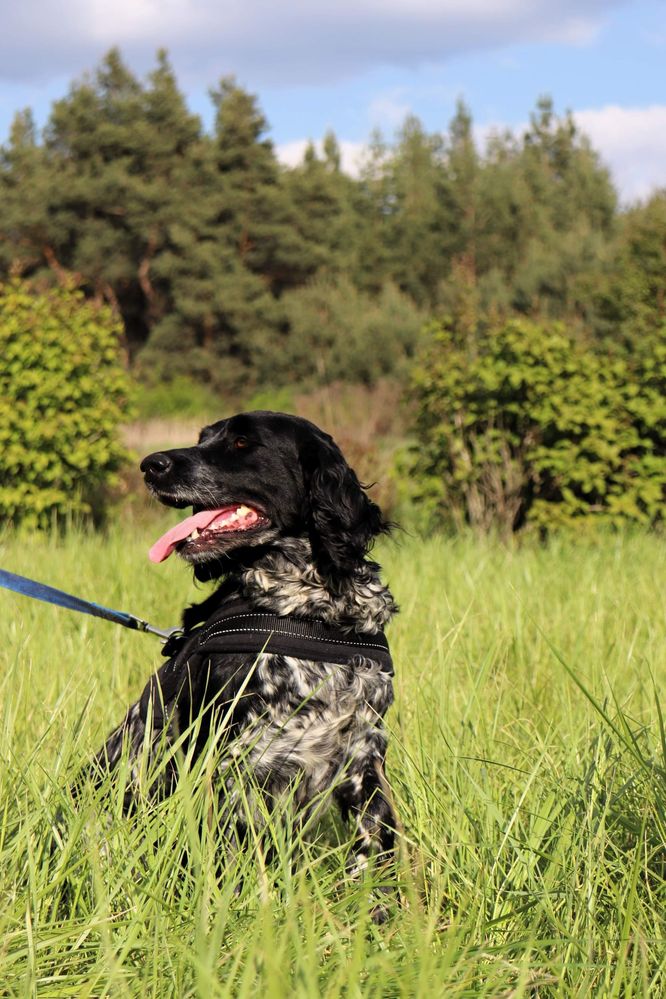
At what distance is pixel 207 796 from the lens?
2285 mm

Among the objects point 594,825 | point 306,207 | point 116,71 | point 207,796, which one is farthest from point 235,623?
point 116,71

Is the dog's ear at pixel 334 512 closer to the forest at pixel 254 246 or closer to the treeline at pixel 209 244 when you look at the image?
the forest at pixel 254 246

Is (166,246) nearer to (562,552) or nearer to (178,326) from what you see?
(178,326)

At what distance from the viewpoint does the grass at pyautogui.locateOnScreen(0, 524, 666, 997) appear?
5.90ft

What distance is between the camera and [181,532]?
304 cm

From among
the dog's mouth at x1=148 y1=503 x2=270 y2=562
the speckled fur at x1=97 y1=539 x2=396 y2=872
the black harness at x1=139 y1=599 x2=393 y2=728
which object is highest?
the dog's mouth at x1=148 y1=503 x2=270 y2=562

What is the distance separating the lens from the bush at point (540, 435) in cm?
884

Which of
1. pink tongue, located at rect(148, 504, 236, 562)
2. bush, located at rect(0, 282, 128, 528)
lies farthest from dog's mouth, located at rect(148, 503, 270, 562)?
bush, located at rect(0, 282, 128, 528)

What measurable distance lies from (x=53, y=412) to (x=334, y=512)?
23.5 ft

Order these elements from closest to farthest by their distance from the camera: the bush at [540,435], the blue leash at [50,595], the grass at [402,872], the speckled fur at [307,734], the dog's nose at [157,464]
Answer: the grass at [402,872] → the speckled fur at [307,734] → the blue leash at [50,595] → the dog's nose at [157,464] → the bush at [540,435]

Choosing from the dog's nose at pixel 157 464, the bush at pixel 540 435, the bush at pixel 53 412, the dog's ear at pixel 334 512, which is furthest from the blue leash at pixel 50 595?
the bush at pixel 53 412

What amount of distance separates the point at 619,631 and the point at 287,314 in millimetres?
37703

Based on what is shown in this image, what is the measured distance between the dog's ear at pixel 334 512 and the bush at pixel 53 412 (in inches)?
258

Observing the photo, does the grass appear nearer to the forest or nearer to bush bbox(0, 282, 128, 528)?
bush bbox(0, 282, 128, 528)
